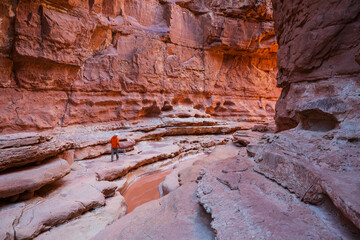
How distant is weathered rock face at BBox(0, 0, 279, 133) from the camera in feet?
23.7

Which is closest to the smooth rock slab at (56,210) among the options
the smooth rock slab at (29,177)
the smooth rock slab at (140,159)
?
the smooth rock slab at (29,177)

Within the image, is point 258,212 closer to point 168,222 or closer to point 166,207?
point 168,222

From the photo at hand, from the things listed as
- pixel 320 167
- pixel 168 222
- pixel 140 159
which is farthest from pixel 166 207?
pixel 140 159

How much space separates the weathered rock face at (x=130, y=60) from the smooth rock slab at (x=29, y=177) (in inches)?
178

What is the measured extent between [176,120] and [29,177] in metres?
8.33

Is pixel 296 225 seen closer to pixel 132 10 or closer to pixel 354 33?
pixel 354 33

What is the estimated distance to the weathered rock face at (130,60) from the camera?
23.7 ft

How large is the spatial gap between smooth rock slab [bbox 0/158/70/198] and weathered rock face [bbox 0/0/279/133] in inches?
178

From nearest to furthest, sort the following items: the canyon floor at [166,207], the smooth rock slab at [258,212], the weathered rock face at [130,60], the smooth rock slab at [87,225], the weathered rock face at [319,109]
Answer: the smooth rock slab at [258,212] < the canyon floor at [166,207] < the weathered rock face at [319,109] < the smooth rock slab at [87,225] < the weathered rock face at [130,60]

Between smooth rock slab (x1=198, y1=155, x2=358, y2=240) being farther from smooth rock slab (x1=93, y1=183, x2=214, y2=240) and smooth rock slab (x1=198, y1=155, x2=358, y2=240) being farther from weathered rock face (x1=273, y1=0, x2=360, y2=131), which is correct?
weathered rock face (x1=273, y1=0, x2=360, y2=131)

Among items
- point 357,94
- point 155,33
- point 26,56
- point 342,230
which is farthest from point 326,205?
point 155,33

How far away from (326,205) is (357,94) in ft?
7.83

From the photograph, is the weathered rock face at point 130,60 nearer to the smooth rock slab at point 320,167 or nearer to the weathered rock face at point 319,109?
the weathered rock face at point 319,109

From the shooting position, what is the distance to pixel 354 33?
3.95m
